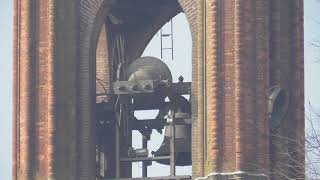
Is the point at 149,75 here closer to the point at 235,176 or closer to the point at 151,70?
the point at 151,70

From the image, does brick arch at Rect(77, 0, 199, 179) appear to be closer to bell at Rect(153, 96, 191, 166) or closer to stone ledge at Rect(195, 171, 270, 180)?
bell at Rect(153, 96, 191, 166)

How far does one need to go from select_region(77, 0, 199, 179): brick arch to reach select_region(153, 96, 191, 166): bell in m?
0.83

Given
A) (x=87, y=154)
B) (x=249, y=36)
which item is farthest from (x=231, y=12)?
(x=87, y=154)

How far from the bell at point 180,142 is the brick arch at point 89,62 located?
834 millimetres

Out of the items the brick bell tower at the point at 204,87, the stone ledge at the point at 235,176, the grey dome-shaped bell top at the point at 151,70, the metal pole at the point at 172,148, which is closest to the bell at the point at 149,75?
the grey dome-shaped bell top at the point at 151,70

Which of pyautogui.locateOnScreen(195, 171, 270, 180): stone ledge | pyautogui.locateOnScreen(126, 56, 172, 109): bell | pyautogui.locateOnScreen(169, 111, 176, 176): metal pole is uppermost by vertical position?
pyautogui.locateOnScreen(126, 56, 172, 109): bell

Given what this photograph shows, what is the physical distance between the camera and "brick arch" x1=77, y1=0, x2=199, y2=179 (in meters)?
45.9

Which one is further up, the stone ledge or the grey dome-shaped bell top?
the grey dome-shaped bell top

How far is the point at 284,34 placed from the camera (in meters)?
46.6

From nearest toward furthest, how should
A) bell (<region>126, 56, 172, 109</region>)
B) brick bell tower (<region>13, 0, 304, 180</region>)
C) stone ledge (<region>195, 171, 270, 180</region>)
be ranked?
stone ledge (<region>195, 171, 270, 180</region>)
brick bell tower (<region>13, 0, 304, 180</region>)
bell (<region>126, 56, 172, 109</region>)

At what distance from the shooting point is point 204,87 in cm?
4547

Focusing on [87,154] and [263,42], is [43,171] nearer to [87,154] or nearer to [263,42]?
[87,154]

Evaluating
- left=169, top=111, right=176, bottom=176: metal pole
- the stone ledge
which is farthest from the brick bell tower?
left=169, top=111, right=176, bottom=176: metal pole

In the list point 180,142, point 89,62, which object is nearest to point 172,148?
point 180,142
